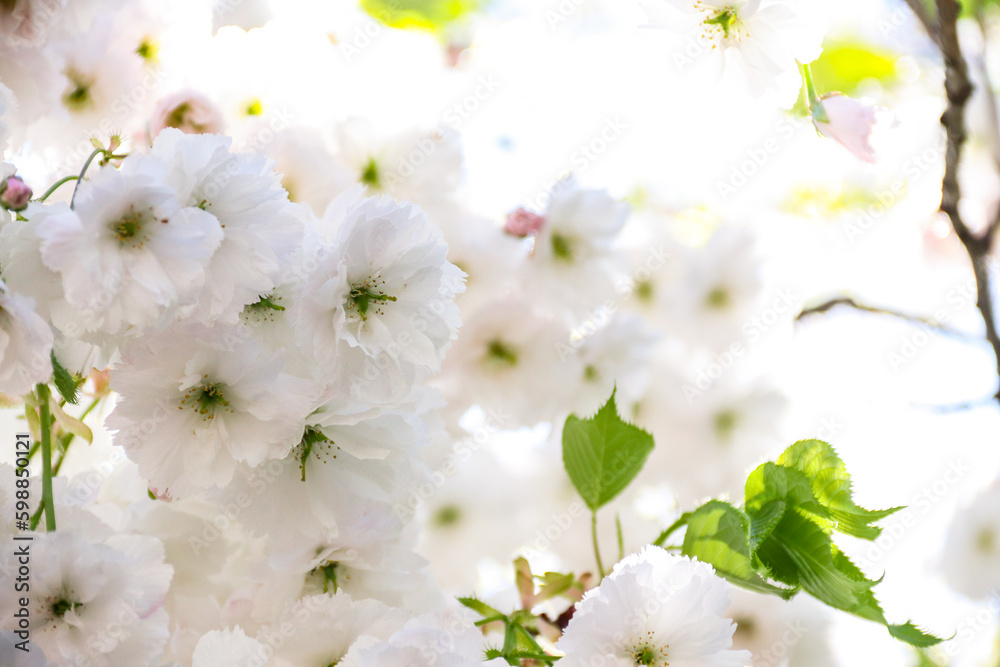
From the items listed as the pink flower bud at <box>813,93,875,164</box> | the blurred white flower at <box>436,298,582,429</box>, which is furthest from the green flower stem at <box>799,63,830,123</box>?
the blurred white flower at <box>436,298,582,429</box>

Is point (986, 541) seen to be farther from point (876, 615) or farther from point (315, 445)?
point (315, 445)

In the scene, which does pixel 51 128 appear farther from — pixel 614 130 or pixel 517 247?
pixel 614 130

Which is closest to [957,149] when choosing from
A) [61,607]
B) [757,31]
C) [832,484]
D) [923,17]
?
[923,17]

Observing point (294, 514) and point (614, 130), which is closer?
point (294, 514)

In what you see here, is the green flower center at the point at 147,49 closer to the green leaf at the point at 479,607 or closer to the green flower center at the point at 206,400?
the green flower center at the point at 206,400

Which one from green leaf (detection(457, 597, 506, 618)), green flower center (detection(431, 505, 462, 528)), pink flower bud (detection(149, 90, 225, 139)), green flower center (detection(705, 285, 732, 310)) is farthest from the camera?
green flower center (detection(705, 285, 732, 310))

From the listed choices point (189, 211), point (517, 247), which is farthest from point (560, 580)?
point (189, 211)

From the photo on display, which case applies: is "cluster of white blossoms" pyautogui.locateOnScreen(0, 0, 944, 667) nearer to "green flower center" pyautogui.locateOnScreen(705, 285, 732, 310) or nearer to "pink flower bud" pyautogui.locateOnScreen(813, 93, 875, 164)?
"pink flower bud" pyautogui.locateOnScreen(813, 93, 875, 164)
